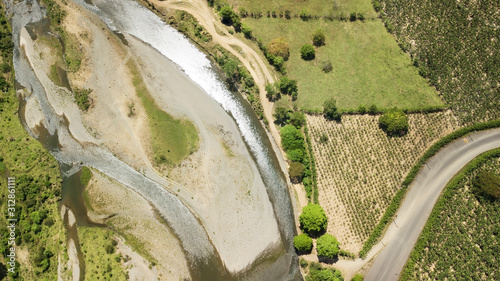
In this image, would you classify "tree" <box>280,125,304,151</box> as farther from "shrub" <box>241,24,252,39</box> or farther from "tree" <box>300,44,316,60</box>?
"shrub" <box>241,24,252,39</box>

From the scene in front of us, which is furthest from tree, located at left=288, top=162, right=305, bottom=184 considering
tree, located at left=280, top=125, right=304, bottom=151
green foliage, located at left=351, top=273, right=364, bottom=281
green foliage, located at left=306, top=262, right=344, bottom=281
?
green foliage, located at left=351, top=273, right=364, bottom=281

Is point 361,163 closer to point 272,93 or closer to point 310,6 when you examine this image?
point 272,93

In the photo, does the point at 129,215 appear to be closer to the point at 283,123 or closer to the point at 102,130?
the point at 102,130

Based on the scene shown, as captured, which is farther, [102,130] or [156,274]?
[102,130]

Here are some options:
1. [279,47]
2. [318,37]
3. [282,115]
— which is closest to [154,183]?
[282,115]

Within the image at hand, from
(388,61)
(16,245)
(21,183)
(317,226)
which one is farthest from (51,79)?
(388,61)

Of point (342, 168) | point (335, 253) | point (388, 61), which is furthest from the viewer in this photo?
point (388, 61)

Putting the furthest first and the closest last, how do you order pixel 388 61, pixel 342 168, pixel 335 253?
pixel 388 61, pixel 342 168, pixel 335 253
